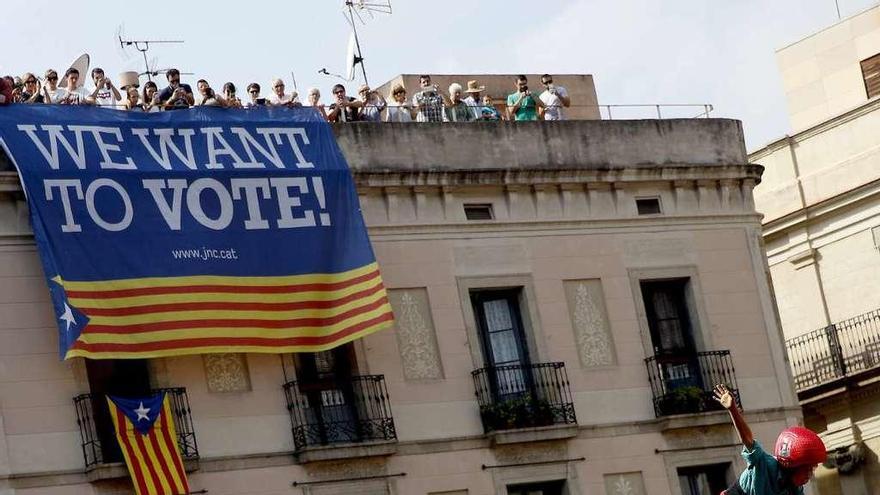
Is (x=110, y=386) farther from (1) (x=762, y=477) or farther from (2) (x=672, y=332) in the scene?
(1) (x=762, y=477)

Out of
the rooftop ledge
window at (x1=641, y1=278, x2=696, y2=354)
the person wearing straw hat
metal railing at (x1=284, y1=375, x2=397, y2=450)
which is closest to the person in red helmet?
metal railing at (x1=284, y1=375, x2=397, y2=450)

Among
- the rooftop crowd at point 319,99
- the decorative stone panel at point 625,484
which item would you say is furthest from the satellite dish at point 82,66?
the decorative stone panel at point 625,484

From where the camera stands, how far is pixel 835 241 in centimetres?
4841

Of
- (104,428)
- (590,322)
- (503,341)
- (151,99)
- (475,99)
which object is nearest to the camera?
(104,428)

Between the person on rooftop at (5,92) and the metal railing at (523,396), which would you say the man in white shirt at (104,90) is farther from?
the metal railing at (523,396)

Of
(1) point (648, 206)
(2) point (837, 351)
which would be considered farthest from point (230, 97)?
(2) point (837, 351)

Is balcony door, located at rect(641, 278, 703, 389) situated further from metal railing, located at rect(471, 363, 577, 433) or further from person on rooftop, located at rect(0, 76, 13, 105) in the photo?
person on rooftop, located at rect(0, 76, 13, 105)

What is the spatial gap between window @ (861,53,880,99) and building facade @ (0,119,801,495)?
31.3 ft

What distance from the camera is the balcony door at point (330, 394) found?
35188 mm

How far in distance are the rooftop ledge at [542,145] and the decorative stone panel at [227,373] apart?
3707 millimetres

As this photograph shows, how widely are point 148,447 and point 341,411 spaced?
11.5 feet

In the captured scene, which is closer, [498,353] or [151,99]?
[151,99]

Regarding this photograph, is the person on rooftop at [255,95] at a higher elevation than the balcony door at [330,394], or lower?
higher

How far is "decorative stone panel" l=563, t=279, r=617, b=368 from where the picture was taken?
38406mm
